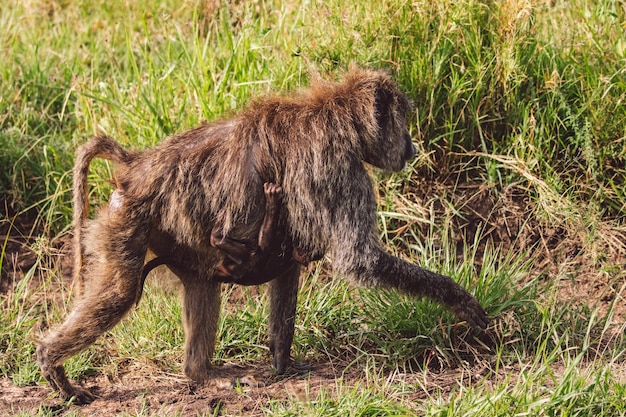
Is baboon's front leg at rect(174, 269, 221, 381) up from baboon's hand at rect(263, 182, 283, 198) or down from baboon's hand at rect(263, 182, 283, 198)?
down

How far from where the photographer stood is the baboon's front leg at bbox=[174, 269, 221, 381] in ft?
14.6

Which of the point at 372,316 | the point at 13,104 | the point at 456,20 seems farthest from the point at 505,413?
the point at 13,104

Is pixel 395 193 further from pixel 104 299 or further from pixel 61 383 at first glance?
→ pixel 61 383

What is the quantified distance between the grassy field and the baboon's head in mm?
654

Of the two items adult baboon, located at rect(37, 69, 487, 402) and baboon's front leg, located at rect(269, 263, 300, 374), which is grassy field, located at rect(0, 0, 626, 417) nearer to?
baboon's front leg, located at rect(269, 263, 300, 374)

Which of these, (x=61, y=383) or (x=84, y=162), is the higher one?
(x=84, y=162)

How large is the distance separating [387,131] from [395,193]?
964 mm

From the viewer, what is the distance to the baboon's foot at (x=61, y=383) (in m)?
4.24

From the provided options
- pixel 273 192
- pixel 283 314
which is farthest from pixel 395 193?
pixel 273 192

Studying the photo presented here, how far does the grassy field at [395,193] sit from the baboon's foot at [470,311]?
7.7 inches

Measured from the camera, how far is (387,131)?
4477 mm

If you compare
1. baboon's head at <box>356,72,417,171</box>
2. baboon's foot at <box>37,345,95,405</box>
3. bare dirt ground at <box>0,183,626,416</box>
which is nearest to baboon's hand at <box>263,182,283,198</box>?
baboon's head at <box>356,72,417,171</box>

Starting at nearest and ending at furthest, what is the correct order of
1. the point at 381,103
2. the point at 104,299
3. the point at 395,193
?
1. the point at 104,299
2. the point at 381,103
3. the point at 395,193

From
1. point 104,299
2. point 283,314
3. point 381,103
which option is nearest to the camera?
point 104,299
